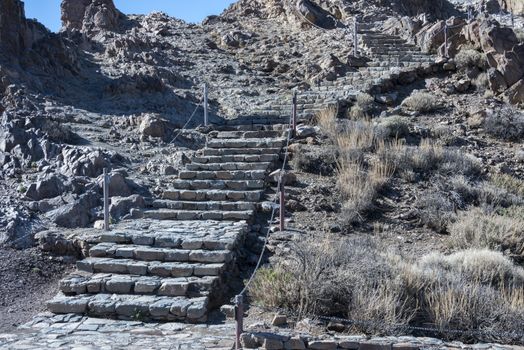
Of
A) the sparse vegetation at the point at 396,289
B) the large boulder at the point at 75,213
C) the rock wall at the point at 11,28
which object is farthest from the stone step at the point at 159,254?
the rock wall at the point at 11,28

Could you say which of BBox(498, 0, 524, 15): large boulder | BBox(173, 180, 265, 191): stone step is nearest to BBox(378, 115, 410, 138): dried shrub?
BBox(173, 180, 265, 191): stone step

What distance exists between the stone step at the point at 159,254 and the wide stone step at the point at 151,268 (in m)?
0.10

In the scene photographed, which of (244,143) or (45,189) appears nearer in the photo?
(45,189)

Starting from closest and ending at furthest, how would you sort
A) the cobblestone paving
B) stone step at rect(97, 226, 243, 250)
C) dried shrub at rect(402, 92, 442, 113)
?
the cobblestone paving
stone step at rect(97, 226, 243, 250)
dried shrub at rect(402, 92, 442, 113)

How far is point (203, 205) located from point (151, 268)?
2467mm

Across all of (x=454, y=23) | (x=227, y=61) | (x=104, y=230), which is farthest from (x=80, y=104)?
(x=454, y=23)

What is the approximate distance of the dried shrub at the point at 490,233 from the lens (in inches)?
369

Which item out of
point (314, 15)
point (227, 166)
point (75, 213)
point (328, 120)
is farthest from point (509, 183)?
point (314, 15)

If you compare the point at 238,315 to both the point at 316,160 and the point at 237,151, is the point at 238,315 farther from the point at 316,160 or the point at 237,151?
the point at 237,151

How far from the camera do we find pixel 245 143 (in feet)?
43.0

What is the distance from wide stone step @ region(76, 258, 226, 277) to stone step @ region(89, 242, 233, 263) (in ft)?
0.32

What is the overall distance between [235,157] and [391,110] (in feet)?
16.0

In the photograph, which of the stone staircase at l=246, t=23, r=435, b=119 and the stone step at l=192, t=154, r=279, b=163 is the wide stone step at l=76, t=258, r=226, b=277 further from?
the stone staircase at l=246, t=23, r=435, b=119

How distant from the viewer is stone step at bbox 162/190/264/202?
35.9ft
